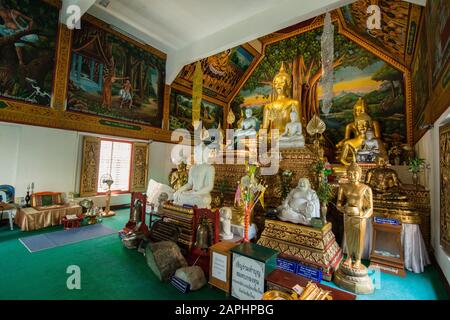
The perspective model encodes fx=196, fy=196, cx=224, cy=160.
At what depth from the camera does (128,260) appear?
109 inches

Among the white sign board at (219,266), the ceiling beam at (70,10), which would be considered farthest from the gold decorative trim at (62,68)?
the white sign board at (219,266)

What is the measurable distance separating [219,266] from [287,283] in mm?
763

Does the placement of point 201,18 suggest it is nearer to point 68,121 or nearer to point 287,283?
point 68,121

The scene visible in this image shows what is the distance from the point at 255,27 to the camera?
193 inches

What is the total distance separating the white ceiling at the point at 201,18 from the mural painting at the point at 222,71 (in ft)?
4.32

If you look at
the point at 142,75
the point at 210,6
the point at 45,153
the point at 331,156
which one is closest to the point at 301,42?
the point at 210,6

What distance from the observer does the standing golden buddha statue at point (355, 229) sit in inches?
87.4

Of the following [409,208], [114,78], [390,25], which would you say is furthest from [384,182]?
[114,78]

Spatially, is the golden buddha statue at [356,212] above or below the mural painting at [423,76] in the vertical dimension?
below

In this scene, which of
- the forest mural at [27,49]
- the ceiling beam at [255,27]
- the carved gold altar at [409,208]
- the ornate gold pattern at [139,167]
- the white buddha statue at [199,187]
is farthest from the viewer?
the ornate gold pattern at [139,167]

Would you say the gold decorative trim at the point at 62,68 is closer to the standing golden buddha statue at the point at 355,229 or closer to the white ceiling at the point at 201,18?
the white ceiling at the point at 201,18

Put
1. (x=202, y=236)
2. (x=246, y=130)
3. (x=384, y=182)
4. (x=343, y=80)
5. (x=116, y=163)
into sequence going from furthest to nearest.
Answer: (x=116, y=163), (x=343, y=80), (x=246, y=130), (x=384, y=182), (x=202, y=236)

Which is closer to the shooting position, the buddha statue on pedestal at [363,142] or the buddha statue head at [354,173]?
the buddha statue head at [354,173]
